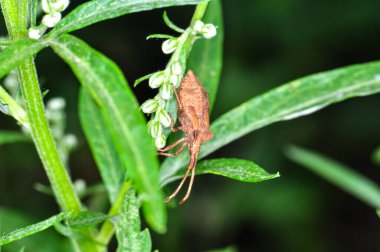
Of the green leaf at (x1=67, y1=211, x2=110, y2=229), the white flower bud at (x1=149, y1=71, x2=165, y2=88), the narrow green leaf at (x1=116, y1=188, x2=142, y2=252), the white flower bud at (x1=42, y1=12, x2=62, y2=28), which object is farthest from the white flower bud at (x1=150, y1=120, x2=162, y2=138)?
the white flower bud at (x1=42, y1=12, x2=62, y2=28)

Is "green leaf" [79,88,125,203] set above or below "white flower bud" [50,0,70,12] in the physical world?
below

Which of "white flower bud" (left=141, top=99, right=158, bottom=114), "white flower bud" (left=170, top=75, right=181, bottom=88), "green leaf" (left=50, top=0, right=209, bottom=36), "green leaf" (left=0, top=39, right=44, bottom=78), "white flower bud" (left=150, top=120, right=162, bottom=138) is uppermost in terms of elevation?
"green leaf" (left=50, top=0, right=209, bottom=36)

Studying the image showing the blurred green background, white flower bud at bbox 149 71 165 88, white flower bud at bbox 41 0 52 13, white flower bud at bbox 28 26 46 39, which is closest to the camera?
white flower bud at bbox 28 26 46 39

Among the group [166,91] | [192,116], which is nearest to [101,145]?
[192,116]

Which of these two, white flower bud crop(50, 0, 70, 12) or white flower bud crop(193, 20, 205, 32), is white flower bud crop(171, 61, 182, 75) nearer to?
white flower bud crop(193, 20, 205, 32)

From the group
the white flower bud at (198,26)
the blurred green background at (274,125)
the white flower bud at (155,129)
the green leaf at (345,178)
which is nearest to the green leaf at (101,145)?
the white flower bud at (155,129)

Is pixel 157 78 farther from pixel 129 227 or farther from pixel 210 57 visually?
pixel 210 57

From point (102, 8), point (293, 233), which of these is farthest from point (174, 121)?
point (293, 233)

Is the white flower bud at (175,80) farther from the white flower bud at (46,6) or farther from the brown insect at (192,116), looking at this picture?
the white flower bud at (46,6)
